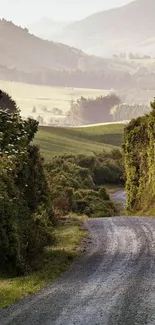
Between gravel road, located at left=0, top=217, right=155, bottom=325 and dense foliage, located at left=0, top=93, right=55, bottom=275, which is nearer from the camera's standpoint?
gravel road, located at left=0, top=217, right=155, bottom=325

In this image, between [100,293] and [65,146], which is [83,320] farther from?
[65,146]

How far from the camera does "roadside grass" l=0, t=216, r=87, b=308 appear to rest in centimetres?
2052

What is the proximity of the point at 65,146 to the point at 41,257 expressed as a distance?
146059mm

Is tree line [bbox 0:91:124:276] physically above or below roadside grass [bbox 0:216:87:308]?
above

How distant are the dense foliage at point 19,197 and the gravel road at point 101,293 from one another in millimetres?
2325

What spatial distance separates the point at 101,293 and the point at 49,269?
5603 millimetres

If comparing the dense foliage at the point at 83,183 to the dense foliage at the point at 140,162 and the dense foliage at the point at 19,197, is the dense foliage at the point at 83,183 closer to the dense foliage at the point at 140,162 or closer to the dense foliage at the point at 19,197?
the dense foliage at the point at 140,162

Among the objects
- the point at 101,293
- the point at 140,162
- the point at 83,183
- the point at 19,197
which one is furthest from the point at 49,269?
the point at 83,183

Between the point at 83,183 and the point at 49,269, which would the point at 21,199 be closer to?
the point at 49,269

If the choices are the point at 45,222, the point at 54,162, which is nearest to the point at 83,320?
the point at 45,222

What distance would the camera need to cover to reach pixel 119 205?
81.2 metres

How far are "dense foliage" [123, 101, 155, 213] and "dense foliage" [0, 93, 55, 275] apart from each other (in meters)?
19.5

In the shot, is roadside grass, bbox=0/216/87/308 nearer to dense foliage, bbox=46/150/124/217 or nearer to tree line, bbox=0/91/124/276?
tree line, bbox=0/91/124/276

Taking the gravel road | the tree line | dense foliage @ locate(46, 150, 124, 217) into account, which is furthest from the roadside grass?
dense foliage @ locate(46, 150, 124, 217)
